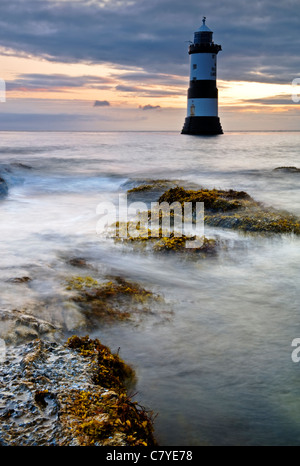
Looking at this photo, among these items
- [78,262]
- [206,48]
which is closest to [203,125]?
[206,48]

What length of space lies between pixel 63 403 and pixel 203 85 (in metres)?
36.7

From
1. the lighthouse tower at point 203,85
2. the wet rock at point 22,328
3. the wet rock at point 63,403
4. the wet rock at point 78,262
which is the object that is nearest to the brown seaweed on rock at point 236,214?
the wet rock at point 78,262

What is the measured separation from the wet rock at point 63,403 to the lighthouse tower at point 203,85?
36240 mm

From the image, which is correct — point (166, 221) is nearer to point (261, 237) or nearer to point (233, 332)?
point (261, 237)

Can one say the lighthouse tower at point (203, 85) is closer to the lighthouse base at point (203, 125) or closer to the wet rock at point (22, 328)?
the lighthouse base at point (203, 125)

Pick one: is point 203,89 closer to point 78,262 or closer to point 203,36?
point 203,36

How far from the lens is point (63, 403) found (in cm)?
227

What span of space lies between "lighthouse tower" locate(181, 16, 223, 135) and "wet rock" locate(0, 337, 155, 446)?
36.2 m

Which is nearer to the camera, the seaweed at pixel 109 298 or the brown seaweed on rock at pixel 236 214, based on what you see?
the seaweed at pixel 109 298

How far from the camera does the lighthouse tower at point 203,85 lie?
35.1 m

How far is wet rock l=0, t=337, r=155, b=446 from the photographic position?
206 centimetres

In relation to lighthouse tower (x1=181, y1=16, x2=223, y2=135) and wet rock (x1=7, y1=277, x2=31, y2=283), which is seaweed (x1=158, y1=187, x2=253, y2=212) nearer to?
wet rock (x1=7, y1=277, x2=31, y2=283)

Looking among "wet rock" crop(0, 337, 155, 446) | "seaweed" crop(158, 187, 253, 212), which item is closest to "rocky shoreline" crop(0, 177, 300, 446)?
"wet rock" crop(0, 337, 155, 446)

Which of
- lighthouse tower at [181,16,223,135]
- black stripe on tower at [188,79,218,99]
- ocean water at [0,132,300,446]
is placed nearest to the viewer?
ocean water at [0,132,300,446]
